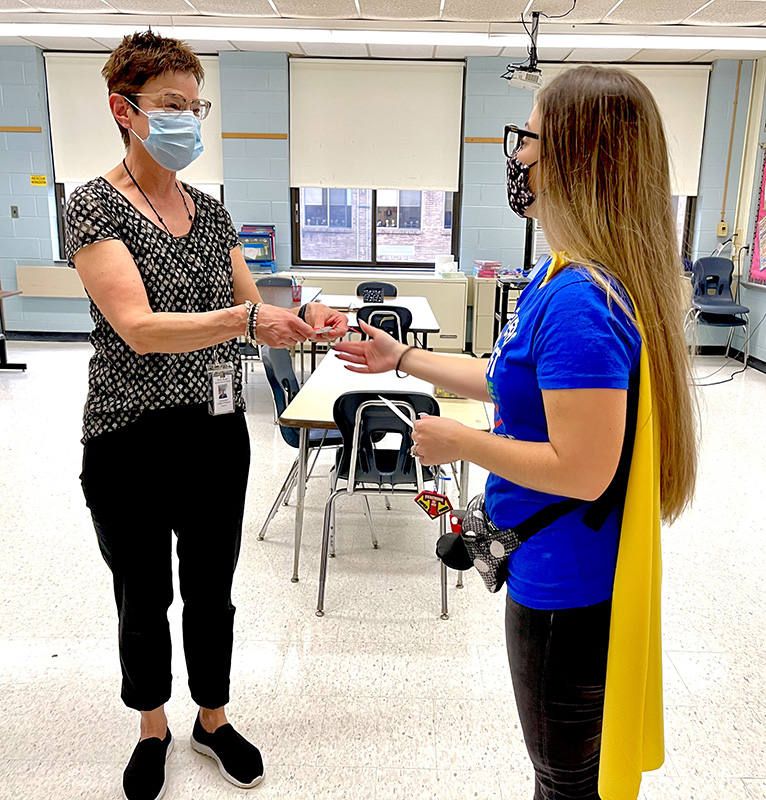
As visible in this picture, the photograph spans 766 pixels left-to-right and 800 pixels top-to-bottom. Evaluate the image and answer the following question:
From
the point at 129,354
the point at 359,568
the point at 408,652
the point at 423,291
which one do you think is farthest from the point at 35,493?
the point at 423,291

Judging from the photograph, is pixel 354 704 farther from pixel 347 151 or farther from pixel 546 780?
pixel 347 151

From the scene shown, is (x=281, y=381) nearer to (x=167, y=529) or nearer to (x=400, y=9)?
(x=167, y=529)

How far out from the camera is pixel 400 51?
284 inches

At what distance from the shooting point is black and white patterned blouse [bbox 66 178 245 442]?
146 cm

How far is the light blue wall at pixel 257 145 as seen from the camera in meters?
7.38

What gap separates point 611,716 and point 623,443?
1.43ft

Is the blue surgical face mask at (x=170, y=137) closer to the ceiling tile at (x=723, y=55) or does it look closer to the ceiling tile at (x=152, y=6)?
the ceiling tile at (x=152, y=6)

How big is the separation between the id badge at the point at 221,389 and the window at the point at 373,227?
Result: 21.7 feet

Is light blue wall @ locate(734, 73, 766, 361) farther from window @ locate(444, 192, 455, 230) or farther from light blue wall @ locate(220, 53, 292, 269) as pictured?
light blue wall @ locate(220, 53, 292, 269)

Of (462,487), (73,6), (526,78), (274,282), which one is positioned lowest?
(462,487)

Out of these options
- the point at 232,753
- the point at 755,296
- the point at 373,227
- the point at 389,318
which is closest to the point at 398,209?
the point at 373,227

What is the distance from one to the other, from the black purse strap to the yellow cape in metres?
0.08

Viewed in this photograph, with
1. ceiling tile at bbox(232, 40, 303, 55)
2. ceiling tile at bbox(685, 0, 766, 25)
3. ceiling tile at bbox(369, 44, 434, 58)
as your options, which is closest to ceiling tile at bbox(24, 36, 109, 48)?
ceiling tile at bbox(232, 40, 303, 55)

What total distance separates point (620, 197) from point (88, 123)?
8007 millimetres
